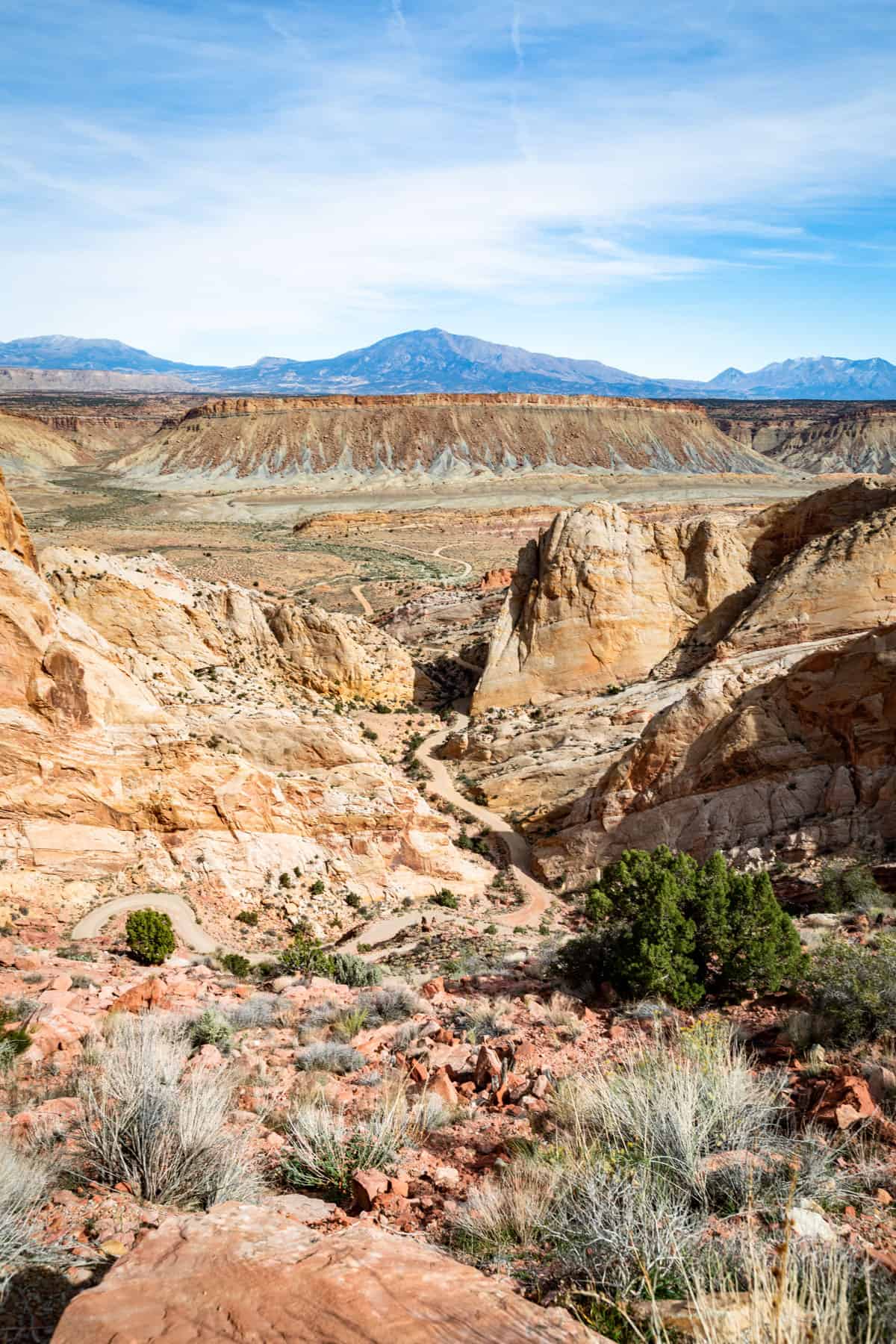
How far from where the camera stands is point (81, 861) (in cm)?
1908

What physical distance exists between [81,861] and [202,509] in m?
109

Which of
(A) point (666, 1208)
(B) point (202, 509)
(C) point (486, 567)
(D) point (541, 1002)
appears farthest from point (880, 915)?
(B) point (202, 509)

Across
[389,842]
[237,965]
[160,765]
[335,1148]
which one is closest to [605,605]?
[389,842]

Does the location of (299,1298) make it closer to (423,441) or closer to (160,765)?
(160,765)

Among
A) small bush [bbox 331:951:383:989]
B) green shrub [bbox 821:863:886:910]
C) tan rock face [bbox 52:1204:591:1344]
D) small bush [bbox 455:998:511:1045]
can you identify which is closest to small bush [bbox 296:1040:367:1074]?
small bush [bbox 455:998:511:1045]

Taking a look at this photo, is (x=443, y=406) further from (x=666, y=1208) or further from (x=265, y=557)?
(x=666, y=1208)

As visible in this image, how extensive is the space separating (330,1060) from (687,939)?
5874mm

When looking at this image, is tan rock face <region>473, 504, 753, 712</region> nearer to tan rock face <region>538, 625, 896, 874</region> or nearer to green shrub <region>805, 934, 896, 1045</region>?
tan rock face <region>538, 625, 896, 874</region>

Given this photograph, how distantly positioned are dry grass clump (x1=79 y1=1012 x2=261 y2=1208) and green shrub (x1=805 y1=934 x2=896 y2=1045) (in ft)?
21.9

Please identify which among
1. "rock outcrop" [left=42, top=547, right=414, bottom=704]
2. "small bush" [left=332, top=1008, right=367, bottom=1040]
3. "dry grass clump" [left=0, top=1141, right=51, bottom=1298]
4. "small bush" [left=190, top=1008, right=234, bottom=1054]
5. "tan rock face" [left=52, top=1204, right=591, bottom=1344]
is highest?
"rock outcrop" [left=42, top=547, right=414, bottom=704]

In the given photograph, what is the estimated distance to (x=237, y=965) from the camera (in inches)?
666

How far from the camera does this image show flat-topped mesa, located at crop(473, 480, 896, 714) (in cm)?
3709

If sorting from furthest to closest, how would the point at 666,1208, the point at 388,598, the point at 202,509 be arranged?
the point at 202,509
the point at 388,598
the point at 666,1208

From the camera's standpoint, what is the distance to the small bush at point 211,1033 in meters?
11.3
